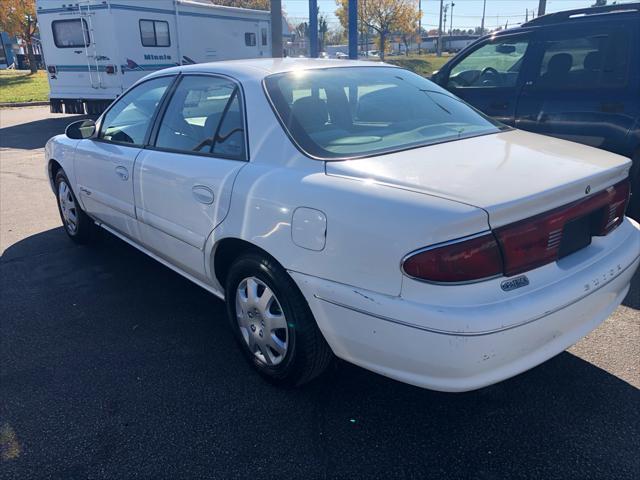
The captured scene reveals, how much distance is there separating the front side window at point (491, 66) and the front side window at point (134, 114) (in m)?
3.39

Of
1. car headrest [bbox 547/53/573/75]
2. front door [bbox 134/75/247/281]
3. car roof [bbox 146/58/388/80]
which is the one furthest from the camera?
car headrest [bbox 547/53/573/75]

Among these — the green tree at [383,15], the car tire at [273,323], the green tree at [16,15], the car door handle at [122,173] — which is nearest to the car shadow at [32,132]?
the car door handle at [122,173]

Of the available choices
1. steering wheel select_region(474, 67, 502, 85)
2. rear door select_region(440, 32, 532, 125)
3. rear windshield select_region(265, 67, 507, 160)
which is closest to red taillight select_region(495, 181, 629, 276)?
rear windshield select_region(265, 67, 507, 160)

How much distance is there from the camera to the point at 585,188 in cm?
225

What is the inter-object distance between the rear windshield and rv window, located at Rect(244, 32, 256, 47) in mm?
13641

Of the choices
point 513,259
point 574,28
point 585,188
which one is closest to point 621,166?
point 585,188

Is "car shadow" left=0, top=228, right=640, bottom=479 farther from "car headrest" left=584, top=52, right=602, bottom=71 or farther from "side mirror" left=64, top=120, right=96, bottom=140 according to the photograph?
"car headrest" left=584, top=52, right=602, bottom=71

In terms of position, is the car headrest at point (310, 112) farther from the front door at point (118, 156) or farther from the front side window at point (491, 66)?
the front side window at point (491, 66)

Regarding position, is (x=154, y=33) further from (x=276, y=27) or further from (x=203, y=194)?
(x=203, y=194)

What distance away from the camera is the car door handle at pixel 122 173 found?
3.60 metres

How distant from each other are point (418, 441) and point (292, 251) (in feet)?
3.28

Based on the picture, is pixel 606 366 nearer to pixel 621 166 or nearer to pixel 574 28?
pixel 621 166

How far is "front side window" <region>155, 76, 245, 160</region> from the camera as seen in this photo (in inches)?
111

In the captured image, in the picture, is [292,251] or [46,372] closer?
[292,251]
